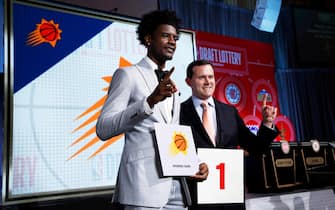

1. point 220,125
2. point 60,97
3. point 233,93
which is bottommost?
point 220,125

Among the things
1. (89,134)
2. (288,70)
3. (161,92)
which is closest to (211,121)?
(161,92)

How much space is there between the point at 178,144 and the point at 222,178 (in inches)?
20.8

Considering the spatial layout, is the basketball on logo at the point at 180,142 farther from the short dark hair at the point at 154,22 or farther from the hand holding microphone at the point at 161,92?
the short dark hair at the point at 154,22

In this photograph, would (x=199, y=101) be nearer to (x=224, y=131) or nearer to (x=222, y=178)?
(x=224, y=131)

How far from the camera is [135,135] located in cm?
126

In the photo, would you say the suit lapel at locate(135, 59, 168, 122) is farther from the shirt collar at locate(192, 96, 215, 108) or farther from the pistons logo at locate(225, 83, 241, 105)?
the pistons logo at locate(225, 83, 241, 105)

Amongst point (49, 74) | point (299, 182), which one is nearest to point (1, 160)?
point (49, 74)

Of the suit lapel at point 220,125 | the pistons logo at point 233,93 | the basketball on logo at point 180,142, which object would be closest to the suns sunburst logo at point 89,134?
the suit lapel at point 220,125

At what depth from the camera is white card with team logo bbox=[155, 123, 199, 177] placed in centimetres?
124

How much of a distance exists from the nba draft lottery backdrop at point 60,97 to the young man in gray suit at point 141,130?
51.5 inches

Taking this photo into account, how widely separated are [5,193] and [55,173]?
1.08ft

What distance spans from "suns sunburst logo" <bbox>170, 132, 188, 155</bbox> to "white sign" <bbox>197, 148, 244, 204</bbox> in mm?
344

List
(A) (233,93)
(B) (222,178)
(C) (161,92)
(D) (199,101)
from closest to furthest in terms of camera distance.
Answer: (C) (161,92) → (B) (222,178) → (D) (199,101) → (A) (233,93)

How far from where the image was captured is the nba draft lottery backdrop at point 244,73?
12.2 ft
